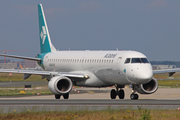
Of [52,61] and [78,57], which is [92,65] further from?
[52,61]

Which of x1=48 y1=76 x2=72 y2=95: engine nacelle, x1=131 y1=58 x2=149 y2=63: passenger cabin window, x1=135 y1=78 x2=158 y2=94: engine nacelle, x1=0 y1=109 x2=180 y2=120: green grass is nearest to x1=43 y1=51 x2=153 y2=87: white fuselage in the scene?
x1=131 y1=58 x2=149 y2=63: passenger cabin window

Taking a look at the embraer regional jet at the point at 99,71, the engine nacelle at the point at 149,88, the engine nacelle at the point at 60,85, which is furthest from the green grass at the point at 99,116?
the engine nacelle at the point at 60,85

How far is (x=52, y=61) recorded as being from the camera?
1815 inches

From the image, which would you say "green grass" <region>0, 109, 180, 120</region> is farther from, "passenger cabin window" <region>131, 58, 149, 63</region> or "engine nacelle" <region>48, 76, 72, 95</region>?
"engine nacelle" <region>48, 76, 72, 95</region>

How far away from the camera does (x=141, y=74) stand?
31.7m

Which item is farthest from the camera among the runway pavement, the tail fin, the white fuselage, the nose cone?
the tail fin

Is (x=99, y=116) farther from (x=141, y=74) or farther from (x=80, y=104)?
(x=141, y=74)

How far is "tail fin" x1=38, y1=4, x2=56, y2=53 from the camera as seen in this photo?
1960 inches

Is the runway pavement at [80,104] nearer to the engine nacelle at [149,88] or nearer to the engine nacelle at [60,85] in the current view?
the engine nacelle at [149,88]

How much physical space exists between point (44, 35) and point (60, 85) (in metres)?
14.7

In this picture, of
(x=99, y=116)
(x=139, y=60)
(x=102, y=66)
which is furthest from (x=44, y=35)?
(x=99, y=116)

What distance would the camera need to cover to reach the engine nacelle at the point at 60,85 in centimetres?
3534

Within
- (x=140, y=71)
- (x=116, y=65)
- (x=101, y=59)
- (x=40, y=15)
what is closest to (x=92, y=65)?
(x=101, y=59)

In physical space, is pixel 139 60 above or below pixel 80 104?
above
